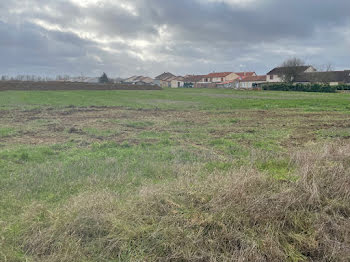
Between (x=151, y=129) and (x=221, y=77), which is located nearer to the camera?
(x=151, y=129)

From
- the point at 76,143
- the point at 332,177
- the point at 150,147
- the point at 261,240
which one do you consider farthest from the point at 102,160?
the point at 332,177

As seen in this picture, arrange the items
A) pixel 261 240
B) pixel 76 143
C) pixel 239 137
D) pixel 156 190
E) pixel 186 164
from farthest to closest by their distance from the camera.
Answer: pixel 239 137
pixel 76 143
pixel 186 164
pixel 156 190
pixel 261 240

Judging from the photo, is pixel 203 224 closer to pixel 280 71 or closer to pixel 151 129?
pixel 151 129

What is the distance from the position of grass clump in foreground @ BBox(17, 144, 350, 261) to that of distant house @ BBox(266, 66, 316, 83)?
73842 millimetres

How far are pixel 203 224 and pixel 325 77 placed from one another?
7981 cm

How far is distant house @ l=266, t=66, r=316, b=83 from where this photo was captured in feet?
230

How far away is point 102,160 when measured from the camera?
22.4 ft

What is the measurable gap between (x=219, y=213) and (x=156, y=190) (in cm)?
112

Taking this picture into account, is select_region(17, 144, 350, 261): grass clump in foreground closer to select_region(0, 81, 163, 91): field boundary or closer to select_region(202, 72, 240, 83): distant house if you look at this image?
select_region(0, 81, 163, 91): field boundary

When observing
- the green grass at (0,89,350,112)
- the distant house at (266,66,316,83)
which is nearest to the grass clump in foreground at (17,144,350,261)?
the green grass at (0,89,350,112)

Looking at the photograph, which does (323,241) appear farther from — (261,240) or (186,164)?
(186,164)

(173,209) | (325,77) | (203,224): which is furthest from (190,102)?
(325,77)

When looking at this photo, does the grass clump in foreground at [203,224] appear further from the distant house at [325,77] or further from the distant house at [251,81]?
the distant house at [251,81]

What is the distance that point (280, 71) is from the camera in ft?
245
